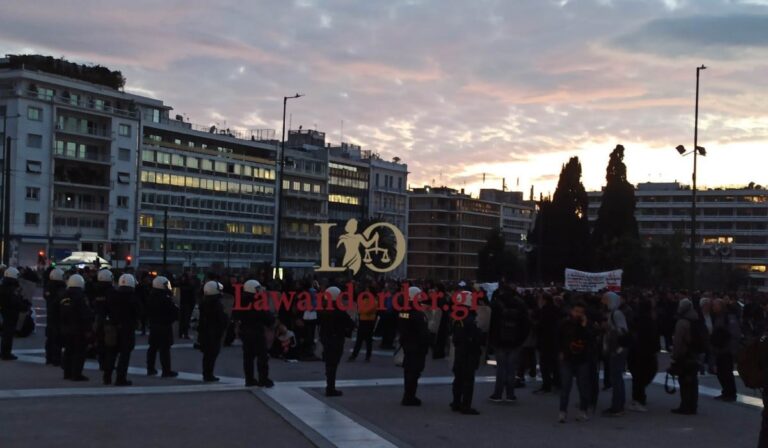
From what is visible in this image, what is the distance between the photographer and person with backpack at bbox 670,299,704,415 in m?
13.3

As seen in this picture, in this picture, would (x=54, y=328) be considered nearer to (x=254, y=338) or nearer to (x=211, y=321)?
(x=211, y=321)

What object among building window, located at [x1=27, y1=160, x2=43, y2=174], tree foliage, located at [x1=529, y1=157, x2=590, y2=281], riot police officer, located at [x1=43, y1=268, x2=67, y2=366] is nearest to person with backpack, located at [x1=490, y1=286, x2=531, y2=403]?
riot police officer, located at [x1=43, y1=268, x2=67, y2=366]

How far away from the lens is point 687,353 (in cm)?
1333

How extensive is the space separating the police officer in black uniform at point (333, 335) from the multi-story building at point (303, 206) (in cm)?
9018

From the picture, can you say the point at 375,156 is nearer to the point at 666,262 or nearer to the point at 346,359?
the point at 666,262

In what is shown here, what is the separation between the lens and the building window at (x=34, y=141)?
7444cm

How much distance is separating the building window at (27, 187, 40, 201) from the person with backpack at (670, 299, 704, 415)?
6993cm

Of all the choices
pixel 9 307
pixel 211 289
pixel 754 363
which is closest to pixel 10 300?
pixel 9 307

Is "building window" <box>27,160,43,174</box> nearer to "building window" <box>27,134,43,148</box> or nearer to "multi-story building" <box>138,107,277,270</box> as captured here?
"building window" <box>27,134,43,148</box>

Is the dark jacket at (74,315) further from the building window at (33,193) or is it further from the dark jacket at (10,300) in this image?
the building window at (33,193)

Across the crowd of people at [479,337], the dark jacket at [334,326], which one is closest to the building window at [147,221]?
the crowd of people at [479,337]

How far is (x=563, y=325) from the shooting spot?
485 inches

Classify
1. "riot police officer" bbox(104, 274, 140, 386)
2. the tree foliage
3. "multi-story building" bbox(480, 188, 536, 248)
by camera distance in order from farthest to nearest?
1. "multi-story building" bbox(480, 188, 536, 248)
2. the tree foliage
3. "riot police officer" bbox(104, 274, 140, 386)

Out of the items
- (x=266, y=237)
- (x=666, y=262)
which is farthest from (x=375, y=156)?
(x=666, y=262)
